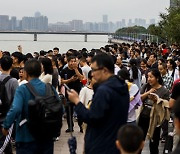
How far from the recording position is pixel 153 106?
21.0ft

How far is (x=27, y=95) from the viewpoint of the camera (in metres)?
4.80

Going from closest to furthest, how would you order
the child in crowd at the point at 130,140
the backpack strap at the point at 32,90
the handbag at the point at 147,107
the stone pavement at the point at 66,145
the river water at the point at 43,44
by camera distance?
the child in crowd at the point at 130,140, the backpack strap at the point at 32,90, the handbag at the point at 147,107, the stone pavement at the point at 66,145, the river water at the point at 43,44

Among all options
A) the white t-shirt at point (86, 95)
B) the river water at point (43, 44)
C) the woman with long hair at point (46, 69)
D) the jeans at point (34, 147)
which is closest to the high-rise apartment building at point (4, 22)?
the river water at point (43, 44)

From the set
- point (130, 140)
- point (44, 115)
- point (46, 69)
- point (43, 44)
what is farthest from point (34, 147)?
point (43, 44)

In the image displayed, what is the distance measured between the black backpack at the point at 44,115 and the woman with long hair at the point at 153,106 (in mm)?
1840

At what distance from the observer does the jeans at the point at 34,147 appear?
4.89m

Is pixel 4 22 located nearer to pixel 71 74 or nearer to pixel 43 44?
pixel 43 44

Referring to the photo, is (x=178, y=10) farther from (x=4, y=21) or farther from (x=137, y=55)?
(x=4, y=21)

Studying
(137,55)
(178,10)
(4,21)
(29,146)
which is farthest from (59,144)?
(4,21)

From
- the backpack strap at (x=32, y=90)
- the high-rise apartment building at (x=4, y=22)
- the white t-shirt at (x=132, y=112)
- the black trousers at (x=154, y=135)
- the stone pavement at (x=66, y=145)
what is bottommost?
the stone pavement at (x=66, y=145)

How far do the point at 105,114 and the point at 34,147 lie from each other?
1.18 metres

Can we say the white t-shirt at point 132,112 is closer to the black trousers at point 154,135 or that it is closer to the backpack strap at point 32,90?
the black trousers at point 154,135

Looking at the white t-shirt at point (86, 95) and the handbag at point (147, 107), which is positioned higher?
the white t-shirt at point (86, 95)

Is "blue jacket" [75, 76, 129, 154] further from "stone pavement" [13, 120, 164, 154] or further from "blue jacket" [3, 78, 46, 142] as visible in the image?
"stone pavement" [13, 120, 164, 154]
